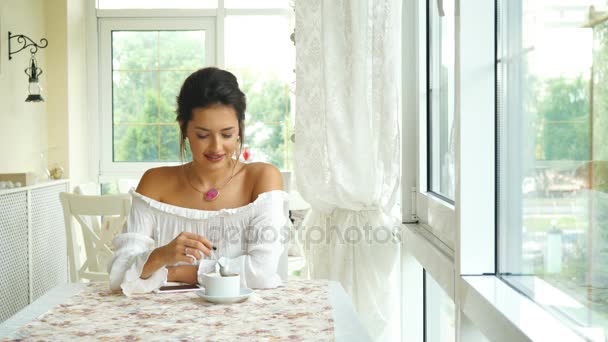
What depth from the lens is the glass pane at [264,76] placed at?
554 cm

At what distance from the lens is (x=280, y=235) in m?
2.12

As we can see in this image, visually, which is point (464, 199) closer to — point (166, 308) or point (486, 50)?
point (486, 50)

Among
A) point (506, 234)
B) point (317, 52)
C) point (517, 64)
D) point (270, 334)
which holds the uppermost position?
point (317, 52)

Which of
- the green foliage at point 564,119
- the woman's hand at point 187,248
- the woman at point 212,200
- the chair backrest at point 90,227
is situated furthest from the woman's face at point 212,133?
the chair backrest at point 90,227

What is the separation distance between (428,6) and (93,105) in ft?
11.7

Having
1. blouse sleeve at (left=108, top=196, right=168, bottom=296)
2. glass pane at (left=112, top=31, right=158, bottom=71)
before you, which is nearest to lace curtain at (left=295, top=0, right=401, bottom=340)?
blouse sleeve at (left=108, top=196, right=168, bottom=296)

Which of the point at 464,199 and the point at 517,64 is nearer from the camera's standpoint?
the point at 517,64

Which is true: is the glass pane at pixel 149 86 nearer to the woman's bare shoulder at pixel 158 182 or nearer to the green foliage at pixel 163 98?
the green foliage at pixel 163 98

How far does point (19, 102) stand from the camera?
15.3 ft

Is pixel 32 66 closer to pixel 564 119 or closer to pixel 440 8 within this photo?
pixel 440 8

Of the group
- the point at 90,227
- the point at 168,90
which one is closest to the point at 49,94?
the point at 168,90

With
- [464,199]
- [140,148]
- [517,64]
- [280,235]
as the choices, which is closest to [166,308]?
[280,235]

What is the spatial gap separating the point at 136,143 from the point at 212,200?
3.60 meters

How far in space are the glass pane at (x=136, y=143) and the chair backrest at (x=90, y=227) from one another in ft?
6.77
